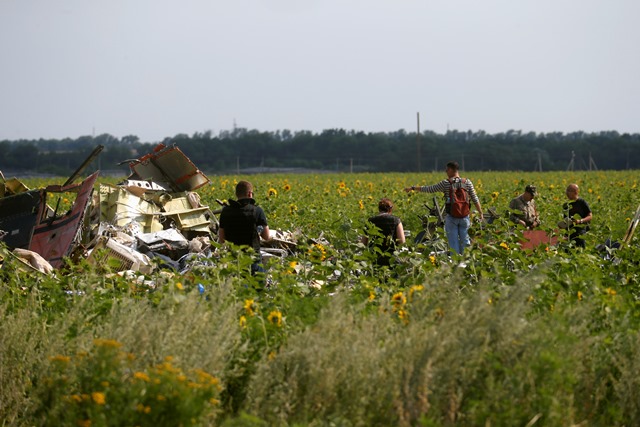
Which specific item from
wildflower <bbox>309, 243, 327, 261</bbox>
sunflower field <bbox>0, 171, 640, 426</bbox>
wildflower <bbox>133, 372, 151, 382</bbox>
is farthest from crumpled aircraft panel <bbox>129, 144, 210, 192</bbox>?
wildflower <bbox>133, 372, 151, 382</bbox>

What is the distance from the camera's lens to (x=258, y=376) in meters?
5.58

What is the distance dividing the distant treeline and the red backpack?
64791mm

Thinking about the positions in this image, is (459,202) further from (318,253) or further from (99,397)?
(99,397)

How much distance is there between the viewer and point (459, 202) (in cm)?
1335

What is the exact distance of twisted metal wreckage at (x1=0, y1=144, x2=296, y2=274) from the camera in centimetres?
1141

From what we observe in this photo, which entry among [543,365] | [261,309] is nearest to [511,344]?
[543,365]

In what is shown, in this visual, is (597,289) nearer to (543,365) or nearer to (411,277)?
(543,365)

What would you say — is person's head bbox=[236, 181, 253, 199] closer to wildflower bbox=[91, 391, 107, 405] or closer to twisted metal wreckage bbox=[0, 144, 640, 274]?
twisted metal wreckage bbox=[0, 144, 640, 274]

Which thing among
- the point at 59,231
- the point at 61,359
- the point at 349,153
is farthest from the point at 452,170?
the point at 349,153

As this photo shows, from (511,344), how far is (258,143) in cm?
8817

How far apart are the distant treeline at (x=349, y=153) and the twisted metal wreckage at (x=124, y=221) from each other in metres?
62.9

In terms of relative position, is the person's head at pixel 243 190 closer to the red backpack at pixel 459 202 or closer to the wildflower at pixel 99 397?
the red backpack at pixel 459 202

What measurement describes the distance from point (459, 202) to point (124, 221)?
13.8 feet

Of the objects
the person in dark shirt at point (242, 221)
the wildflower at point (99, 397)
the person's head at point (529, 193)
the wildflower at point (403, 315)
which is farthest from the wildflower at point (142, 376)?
the person's head at point (529, 193)
